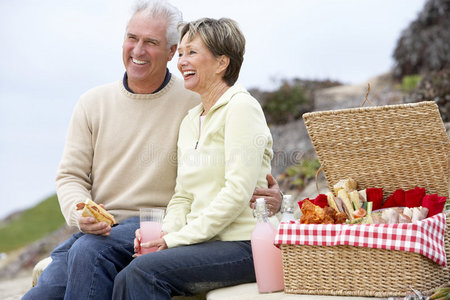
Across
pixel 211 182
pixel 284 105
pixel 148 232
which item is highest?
pixel 211 182

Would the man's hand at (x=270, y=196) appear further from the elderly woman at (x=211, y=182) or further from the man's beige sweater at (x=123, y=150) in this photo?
the man's beige sweater at (x=123, y=150)

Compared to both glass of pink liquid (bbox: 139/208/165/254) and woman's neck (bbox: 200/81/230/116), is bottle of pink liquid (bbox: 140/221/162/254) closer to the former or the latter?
glass of pink liquid (bbox: 139/208/165/254)

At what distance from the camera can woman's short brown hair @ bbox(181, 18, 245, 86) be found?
273cm

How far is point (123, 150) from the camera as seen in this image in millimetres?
3258

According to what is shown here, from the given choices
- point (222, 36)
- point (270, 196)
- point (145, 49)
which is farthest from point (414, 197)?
point (145, 49)

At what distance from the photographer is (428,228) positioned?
2.25 m

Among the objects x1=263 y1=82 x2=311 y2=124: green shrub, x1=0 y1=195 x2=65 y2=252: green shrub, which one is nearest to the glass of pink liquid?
x1=263 y1=82 x2=311 y2=124: green shrub

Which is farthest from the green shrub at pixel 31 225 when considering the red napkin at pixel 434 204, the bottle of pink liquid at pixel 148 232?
the red napkin at pixel 434 204

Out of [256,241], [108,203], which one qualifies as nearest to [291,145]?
[108,203]

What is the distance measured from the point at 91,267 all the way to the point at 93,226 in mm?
212

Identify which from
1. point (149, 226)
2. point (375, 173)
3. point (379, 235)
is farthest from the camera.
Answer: point (375, 173)

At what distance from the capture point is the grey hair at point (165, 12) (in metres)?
3.24

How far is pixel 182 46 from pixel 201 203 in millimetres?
774

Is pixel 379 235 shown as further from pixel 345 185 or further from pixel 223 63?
pixel 223 63
